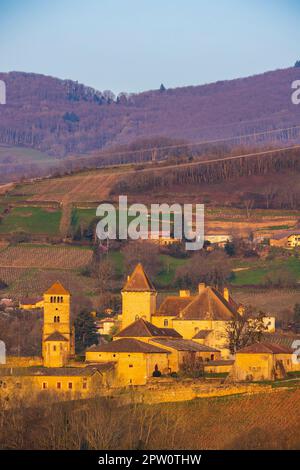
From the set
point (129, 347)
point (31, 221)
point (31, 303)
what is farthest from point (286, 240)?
point (129, 347)

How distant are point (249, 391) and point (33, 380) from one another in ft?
27.1

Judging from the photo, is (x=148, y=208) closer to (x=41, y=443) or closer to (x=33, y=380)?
(x=33, y=380)

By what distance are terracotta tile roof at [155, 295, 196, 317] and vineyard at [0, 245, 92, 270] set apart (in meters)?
28.7

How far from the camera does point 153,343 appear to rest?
7100 centimetres

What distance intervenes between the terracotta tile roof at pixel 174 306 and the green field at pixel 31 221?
38.9 meters

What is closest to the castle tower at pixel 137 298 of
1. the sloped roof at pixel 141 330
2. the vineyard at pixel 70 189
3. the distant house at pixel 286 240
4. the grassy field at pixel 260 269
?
the sloped roof at pixel 141 330

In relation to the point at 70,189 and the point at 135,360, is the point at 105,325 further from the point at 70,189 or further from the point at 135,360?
the point at 70,189

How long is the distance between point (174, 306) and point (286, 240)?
39754mm

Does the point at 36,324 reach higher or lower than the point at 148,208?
lower

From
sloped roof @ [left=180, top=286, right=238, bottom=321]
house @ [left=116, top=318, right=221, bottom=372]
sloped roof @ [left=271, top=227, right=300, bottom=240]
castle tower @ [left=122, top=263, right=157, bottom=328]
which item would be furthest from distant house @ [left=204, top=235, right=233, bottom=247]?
house @ [left=116, top=318, right=221, bottom=372]

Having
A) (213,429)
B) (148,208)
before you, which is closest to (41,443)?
(213,429)

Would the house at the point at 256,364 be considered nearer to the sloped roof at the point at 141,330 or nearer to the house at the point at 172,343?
the house at the point at 172,343

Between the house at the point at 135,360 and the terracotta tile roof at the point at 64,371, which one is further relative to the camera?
the house at the point at 135,360

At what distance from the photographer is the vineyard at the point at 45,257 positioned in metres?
108
